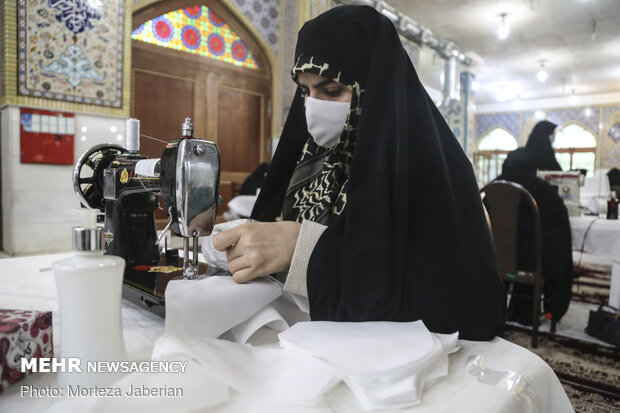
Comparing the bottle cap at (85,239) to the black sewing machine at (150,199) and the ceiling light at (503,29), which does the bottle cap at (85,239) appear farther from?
the ceiling light at (503,29)

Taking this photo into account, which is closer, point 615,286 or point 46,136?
point 615,286

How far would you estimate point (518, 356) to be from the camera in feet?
2.18

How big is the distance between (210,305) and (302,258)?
0.69 feet

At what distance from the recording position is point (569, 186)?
11.1 ft

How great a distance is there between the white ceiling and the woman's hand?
22.3ft

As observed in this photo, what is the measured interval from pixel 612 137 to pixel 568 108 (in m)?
1.54

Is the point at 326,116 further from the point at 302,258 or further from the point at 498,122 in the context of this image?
Result: the point at 498,122

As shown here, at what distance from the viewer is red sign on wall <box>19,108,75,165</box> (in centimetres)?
390

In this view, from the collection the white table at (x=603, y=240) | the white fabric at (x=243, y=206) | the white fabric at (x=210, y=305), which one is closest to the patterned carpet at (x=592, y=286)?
the white table at (x=603, y=240)

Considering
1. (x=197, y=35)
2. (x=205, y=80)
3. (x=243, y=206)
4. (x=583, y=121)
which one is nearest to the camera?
(x=243, y=206)

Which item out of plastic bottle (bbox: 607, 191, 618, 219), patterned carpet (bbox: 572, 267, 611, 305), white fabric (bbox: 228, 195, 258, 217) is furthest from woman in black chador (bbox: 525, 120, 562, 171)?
white fabric (bbox: 228, 195, 258, 217)

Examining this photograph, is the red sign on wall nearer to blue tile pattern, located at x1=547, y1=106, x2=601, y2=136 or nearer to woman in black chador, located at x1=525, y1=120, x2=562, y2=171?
woman in black chador, located at x1=525, y1=120, x2=562, y2=171

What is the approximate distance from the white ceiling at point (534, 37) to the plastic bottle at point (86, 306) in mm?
7113

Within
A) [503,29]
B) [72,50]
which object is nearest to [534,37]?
[503,29]
